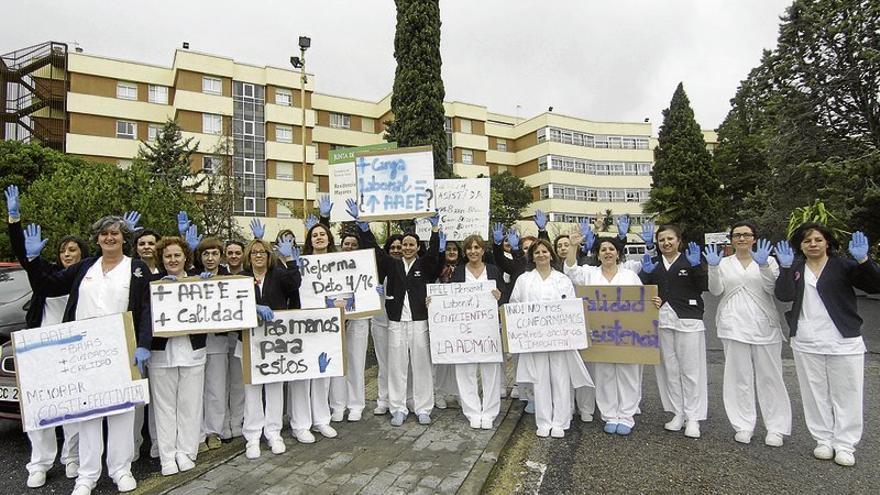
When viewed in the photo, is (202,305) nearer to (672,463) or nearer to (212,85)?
(672,463)

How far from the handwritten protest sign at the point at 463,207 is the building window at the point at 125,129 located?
113ft

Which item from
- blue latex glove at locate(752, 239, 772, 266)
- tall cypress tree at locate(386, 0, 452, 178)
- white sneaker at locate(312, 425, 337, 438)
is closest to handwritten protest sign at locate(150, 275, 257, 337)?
white sneaker at locate(312, 425, 337, 438)

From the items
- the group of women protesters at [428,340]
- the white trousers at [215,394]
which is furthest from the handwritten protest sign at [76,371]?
the white trousers at [215,394]

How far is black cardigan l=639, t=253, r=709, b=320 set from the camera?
5.03 meters

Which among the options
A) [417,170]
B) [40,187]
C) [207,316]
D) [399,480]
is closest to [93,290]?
[207,316]

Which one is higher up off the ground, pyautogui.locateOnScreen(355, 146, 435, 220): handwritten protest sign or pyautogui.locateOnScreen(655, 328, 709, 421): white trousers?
pyautogui.locateOnScreen(355, 146, 435, 220): handwritten protest sign

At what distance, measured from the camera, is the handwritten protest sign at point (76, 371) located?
12.6ft

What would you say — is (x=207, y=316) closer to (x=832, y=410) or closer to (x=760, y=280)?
(x=760, y=280)

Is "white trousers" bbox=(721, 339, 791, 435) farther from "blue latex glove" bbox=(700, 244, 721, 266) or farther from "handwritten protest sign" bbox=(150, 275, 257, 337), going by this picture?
"handwritten protest sign" bbox=(150, 275, 257, 337)

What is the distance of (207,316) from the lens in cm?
432

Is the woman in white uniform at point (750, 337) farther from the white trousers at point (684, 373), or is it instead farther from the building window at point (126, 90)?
the building window at point (126, 90)

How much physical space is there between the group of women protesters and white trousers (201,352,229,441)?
0.04ft

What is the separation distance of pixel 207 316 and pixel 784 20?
28334 millimetres

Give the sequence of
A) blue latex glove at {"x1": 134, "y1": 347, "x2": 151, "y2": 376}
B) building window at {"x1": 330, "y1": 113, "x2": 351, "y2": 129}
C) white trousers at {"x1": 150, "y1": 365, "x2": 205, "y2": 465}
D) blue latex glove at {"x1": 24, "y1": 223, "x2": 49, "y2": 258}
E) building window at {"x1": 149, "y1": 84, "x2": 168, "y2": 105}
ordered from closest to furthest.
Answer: blue latex glove at {"x1": 134, "y1": 347, "x2": 151, "y2": 376} → blue latex glove at {"x1": 24, "y1": 223, "x2": 49, "y2": 258} → white trousers at {"x1": 150, "y1": 365, "x2": 205, "y2": 465} → building window at {"x1": 149, "y1": 84, "x2": 168, "y2": 105} → building window at {"x1": 330, "y1": 113, "x2": 351, "y2": 129}
